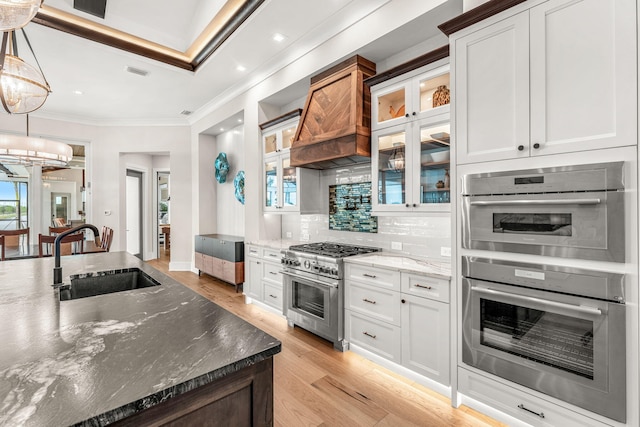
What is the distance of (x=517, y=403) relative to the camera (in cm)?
178

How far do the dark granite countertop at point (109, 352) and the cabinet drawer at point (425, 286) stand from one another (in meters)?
1.54

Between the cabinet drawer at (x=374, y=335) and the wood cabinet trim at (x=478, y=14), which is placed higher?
the wood cabinet trim at (x=478, y=14)

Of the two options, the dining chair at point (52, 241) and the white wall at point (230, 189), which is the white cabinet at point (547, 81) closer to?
the white wall at point (230, 189)

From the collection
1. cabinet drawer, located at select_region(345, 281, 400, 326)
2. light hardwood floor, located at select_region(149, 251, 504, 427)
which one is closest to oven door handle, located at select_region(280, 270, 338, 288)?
cabinet drawer, located at select_region(345, 281, 400, 326)

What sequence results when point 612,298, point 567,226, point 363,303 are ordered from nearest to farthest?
point 612,298
point 567,226
point 363,303

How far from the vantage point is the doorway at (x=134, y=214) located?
24.6ft

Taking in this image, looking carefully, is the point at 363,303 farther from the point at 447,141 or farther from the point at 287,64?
the point at 287,64

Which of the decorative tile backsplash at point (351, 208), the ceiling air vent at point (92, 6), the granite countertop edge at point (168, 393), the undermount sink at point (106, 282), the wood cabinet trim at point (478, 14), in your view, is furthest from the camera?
the decorative tile backsplash at point (351, 208)

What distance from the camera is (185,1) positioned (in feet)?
11.5

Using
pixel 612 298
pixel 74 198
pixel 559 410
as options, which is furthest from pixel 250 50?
pixel 74 198

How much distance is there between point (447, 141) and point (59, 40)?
14.4 ft

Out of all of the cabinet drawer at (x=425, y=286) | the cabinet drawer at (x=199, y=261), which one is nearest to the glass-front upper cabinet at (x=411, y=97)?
the cabinet drawer at (x=425, y=286)

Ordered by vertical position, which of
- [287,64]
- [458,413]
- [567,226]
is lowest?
[458,413]

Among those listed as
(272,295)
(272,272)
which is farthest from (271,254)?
(272,295)
